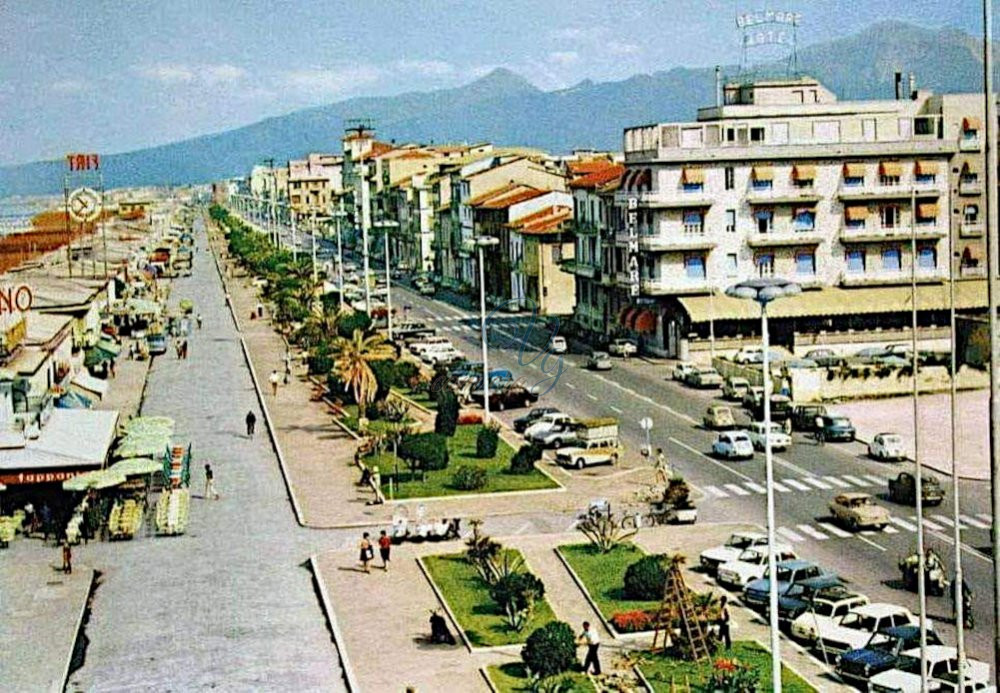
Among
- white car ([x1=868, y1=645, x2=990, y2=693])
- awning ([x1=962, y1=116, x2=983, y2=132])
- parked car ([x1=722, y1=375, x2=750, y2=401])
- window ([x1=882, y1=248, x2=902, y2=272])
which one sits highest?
awning ([x1=962, y1=116, x2=983, y2=132])

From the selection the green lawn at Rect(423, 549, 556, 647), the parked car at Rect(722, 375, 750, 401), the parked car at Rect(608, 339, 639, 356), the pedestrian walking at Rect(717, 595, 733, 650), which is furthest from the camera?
the parked car at Rect(608, 339, 639, 356)

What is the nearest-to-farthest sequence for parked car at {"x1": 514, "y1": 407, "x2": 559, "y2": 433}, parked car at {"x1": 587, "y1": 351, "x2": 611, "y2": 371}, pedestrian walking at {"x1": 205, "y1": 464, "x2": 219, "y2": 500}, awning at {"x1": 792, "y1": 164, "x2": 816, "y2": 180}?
pedestrian walking at {"x1": 205, "y1": 464, "x2": 219, "y2": 500} < parked car at {"x1": 514, "y1": 407, "x2": 559, "y2": 433} < parked car at {"x1": 587, "y1": 351, "x2": 611, "y2": 371} < awning at {"x1": 792, "y1": 164, "x2": 816, "y2": 180}

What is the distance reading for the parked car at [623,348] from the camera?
79375mm

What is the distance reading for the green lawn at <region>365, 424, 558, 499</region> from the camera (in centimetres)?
4722

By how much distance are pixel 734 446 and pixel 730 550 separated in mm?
14461

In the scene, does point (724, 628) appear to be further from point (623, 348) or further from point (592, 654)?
point (623, 348)

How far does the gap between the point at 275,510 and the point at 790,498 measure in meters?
16.2

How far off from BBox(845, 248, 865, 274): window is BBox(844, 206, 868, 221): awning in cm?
183

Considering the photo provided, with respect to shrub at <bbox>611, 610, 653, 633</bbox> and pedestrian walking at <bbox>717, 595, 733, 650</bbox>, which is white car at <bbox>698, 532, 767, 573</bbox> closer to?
shrub at <bbox>611, 610, 653, 633</bbox>

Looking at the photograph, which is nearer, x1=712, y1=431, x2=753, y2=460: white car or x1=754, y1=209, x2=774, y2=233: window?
x1=712, y1=431, x2=753, y2=460: white car

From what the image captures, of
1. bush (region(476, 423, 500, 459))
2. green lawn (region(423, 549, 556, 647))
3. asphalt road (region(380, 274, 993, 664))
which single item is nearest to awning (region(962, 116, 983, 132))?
asphalt road (region(380, 274, 993, 664))

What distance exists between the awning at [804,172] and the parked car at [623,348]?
498 inches

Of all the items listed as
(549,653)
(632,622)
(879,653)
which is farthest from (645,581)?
(879,653)

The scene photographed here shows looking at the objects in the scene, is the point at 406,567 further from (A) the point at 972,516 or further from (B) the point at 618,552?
(A) the point at 972,516
